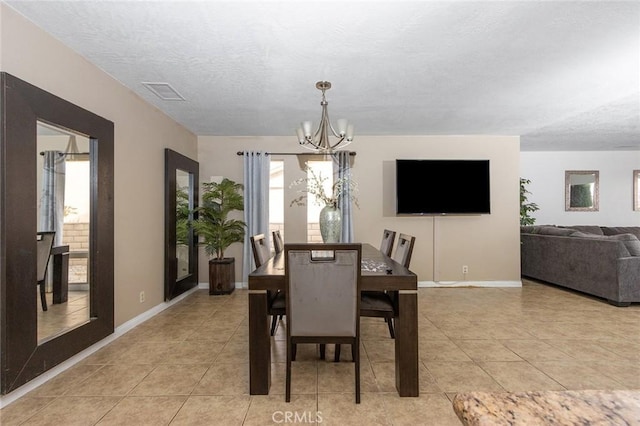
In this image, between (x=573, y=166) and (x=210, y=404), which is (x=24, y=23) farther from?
(x=573, y=166)

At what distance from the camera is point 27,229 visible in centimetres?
212

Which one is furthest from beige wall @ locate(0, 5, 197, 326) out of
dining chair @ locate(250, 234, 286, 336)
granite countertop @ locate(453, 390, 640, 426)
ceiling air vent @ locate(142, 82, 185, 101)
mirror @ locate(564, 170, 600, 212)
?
mirror @ locate(564, 170, 600, 212)

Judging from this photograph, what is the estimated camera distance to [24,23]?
2.15 m

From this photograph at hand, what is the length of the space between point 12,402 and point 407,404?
2389 mm

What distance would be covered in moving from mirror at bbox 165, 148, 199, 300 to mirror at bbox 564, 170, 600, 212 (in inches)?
278

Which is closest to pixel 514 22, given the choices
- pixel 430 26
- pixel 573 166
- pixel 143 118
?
pixel 430 26

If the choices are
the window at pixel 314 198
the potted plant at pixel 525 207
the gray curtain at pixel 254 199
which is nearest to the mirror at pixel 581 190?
the potted plant at pixel 525 207

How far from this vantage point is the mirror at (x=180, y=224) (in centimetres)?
417

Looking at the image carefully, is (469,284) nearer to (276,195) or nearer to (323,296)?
(276,195)

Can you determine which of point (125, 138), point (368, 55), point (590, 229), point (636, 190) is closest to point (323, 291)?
point (368, 55)

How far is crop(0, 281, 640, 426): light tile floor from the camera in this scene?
1.95 meters

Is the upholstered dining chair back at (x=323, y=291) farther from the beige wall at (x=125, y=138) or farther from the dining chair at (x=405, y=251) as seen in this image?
the beige wall at (x=125, y=138)

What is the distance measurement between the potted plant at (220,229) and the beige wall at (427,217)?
1.36ft

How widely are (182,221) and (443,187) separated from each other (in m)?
3.84
